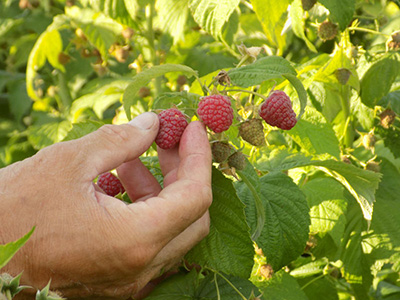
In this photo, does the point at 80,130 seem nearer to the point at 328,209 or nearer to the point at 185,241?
the point at 185,241

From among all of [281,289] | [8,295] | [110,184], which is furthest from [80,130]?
[8,295]

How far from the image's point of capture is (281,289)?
47.8 inches

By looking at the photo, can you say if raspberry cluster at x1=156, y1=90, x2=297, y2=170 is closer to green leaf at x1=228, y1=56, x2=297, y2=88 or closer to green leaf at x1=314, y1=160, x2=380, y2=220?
green leaf at x1=228, y1=56, x2=297, y2=88

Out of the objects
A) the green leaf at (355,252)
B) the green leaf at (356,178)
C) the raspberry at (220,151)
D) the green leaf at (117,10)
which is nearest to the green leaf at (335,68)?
the green leaf at (356,178)

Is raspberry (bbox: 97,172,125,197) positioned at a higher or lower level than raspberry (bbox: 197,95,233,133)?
lower

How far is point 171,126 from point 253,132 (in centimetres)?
12

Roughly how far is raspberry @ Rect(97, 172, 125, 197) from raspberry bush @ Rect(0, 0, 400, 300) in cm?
2

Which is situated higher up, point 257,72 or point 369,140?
point 257,72

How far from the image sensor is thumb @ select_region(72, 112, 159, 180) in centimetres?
80

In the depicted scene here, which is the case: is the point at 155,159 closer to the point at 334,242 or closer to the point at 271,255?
the point at 271,255

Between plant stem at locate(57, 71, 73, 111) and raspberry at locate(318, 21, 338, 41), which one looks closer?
raspberry at locate(318, 21, 338, 41)

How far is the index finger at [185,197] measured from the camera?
78cm

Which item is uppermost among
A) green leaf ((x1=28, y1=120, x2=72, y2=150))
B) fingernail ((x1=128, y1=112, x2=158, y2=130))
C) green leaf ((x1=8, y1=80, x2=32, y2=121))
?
fingernail ((x1=128, y1=112, x2=158, y2=130))

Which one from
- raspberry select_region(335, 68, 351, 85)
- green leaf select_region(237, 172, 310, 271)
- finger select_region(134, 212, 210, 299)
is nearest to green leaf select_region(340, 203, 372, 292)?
raspberry select_region(335, 68, 351, 85)
